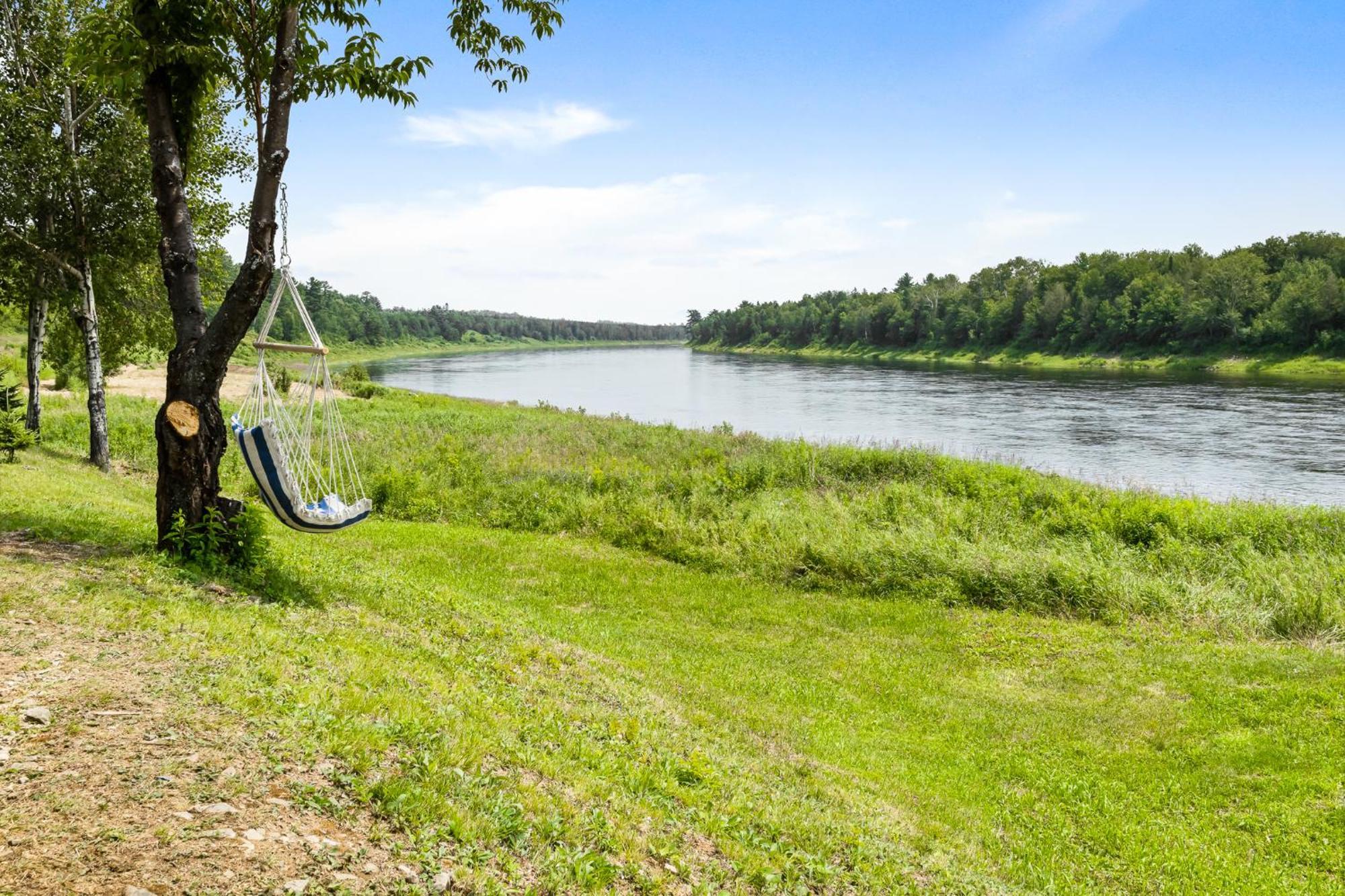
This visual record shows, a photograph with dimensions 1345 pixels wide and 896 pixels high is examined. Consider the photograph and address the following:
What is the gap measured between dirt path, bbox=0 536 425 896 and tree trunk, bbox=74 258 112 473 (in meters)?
14.1

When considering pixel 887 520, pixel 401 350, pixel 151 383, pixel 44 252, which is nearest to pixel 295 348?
pixel 44 252

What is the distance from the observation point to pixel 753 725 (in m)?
8.05

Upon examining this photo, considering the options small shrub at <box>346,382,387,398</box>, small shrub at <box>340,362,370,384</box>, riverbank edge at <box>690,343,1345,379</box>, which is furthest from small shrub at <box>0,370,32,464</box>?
riverbank edge at <box>690,343,1345,379</box>

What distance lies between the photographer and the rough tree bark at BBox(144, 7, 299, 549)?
763 centimetres

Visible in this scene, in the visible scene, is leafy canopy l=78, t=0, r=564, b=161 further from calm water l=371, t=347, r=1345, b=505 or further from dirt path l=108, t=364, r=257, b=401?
dirt path l=108, t=364, r=257, b=401

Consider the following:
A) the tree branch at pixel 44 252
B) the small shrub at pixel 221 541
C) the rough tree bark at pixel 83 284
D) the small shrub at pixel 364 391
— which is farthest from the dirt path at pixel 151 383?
the small shrub at pixel 221 541

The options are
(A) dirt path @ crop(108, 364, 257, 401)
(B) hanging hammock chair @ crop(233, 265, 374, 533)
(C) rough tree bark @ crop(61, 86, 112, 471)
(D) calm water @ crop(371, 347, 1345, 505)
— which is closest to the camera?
(B) hanging hammock chair @ crop(233, 265, 374, 533)

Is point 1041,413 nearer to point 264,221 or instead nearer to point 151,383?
point 264,221

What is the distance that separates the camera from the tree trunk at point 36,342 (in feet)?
55.5

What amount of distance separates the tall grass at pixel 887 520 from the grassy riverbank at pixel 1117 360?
195ft

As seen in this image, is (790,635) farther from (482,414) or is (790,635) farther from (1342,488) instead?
(482,414)

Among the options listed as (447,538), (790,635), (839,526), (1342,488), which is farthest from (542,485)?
(1342,488)

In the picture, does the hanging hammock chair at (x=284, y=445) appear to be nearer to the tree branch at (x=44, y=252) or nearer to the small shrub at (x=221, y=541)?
the small shrub at (x=221, y=541)

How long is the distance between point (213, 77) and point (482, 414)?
27.4 meters
